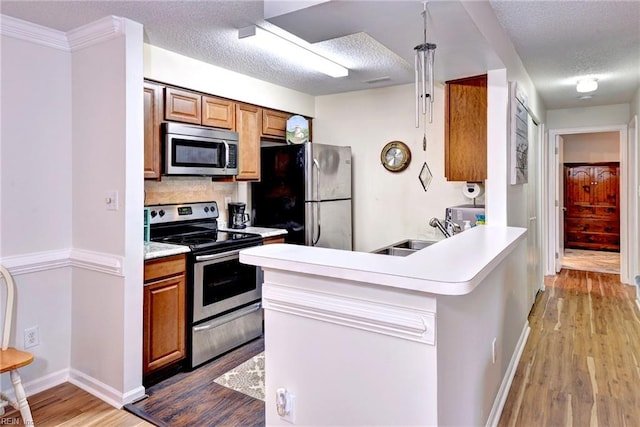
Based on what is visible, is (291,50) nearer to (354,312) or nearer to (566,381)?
(354,312)

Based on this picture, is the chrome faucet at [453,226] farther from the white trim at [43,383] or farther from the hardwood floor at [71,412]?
the white trim at [43,383]

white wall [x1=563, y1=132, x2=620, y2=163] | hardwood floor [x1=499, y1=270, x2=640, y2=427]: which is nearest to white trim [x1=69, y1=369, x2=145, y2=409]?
hardwood floor [x1=499, y1=270, x2=640, y2=427]

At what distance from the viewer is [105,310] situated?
8.25 feet

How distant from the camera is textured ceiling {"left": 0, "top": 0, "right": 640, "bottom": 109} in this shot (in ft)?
6.17

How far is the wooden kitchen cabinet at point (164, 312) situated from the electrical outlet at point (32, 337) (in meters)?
0.68

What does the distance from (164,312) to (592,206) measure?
26.3 feet

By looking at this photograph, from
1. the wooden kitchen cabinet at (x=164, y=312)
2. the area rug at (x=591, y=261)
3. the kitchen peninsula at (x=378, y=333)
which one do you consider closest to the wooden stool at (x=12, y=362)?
the wooden kitchen cabinet at (x=164, y=312)

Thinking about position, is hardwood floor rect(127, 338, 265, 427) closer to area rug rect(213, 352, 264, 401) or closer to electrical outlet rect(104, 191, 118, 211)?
area rug rect(213, 352, 264, 401)

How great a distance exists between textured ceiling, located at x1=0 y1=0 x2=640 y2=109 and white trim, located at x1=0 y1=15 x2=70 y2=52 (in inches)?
2.7

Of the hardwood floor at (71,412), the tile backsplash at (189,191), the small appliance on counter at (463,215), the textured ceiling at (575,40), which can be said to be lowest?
the hardwood floor at (71,412)

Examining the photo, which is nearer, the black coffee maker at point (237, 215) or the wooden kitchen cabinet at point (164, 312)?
the wooden kitchen cabinet at point (164, 312)

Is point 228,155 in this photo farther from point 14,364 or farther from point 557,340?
point 557,340

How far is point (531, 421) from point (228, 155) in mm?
2723

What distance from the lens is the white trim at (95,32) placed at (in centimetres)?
235
